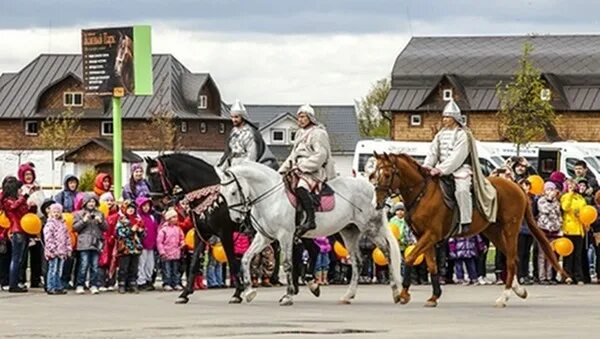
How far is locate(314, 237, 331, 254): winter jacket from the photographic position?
2914 centimetres

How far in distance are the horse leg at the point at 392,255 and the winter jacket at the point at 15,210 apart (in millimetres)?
5645

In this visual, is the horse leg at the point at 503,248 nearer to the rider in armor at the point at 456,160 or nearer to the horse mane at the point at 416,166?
the rider in armor at the point at 456,160

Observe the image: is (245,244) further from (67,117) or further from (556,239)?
(67,117)

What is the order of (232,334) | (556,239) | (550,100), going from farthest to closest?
(550,100), (556,239), (232,334)

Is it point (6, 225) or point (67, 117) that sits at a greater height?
point (67, 117)

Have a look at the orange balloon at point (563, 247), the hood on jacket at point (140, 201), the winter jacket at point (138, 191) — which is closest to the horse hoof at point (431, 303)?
the hood on jacket at point (140, 201)

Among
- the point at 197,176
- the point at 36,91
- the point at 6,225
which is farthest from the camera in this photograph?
the point at 36,91

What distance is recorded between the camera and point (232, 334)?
1767 cm

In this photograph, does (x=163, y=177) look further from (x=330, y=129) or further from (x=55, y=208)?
(x=330, y=129)

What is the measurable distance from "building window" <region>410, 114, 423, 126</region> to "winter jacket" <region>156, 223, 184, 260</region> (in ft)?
233

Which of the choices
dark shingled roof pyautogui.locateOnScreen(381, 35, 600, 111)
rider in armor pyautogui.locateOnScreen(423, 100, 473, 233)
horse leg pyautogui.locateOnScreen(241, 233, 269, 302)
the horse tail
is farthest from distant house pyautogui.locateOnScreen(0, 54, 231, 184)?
rider in armor pyautogui.locateOnScreen(423, 100, 473, 233)

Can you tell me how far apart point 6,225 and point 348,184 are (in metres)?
5.78

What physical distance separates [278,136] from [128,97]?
30.5m

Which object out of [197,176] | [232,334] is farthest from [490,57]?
[232,334]
